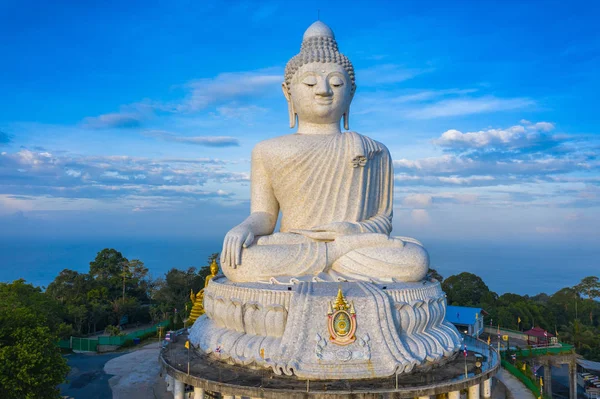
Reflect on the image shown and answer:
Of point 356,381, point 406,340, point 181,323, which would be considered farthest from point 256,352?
point 181,323

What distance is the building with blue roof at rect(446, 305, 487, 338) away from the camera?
56.3 feet

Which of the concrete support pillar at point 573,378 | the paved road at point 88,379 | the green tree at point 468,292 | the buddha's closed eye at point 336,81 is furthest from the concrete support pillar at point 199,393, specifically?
the green tree at point 468,292

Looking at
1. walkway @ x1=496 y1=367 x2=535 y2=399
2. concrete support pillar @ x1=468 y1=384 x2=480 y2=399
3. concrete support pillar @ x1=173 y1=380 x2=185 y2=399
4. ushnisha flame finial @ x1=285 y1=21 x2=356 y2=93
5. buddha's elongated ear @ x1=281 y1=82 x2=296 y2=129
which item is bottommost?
walkway @ x1=496 y1=367 x2=535 y2=399

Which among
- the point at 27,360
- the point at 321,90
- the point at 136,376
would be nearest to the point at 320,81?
the point at 321,90

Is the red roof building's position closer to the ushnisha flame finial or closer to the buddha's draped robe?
the buddha's draped robe

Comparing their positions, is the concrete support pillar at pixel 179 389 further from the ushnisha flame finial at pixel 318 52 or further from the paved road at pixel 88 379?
the ushnisha flame finial at pixel 318 52

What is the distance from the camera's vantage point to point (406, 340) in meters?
9.09

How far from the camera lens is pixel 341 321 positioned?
340 inches

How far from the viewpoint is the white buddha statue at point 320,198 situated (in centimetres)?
1037

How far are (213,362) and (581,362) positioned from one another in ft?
57.0

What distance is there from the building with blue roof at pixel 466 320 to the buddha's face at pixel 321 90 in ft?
30.2

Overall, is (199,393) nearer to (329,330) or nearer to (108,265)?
(329,330)

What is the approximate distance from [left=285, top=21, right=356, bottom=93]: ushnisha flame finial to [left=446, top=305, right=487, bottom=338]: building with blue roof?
9426mm

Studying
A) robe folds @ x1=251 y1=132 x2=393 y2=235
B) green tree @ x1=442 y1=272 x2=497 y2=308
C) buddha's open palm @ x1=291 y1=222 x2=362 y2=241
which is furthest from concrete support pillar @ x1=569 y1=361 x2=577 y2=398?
buddha's open palm @ x1=291 y1=222 x2=362 y2=241
